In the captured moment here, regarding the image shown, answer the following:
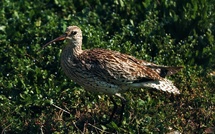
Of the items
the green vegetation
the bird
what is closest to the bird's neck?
the bird

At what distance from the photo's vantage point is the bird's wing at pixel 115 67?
29.9ft

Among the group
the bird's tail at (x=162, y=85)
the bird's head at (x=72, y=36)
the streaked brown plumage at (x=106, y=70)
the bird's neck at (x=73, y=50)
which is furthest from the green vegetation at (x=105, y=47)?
the bird's head at (x=72, y=36)

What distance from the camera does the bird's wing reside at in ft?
29.9

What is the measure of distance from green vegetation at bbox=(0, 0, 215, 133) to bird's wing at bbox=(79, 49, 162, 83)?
46cm

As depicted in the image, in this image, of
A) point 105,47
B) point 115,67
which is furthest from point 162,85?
point 105,47

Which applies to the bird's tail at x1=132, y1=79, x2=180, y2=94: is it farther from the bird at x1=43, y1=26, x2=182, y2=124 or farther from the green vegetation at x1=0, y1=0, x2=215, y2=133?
the green vegetation at x1=0, y1=0, x2=215, y2=133

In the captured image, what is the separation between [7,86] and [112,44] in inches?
72.6

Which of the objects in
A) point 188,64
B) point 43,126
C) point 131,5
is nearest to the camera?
point 43,126

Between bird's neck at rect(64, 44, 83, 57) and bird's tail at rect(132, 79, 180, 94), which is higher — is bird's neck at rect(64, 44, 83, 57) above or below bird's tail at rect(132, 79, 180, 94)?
above

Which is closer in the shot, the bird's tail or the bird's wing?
the bird's wing

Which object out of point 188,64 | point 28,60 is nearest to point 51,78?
point 28,60

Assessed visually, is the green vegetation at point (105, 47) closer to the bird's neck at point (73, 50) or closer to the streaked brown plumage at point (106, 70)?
the streaked brown plumage at point (106, 70)

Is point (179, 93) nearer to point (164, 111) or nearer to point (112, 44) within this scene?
point (164, 111)

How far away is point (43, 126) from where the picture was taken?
9195 mm
